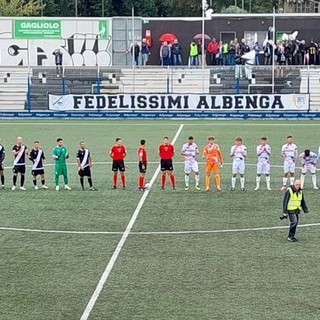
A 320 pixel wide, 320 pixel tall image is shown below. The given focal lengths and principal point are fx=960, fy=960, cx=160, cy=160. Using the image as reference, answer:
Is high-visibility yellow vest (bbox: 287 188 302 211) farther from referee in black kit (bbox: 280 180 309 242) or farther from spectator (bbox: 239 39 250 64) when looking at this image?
spectator (bbox: 239 39 250 64)

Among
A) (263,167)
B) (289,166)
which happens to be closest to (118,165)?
(263,167)

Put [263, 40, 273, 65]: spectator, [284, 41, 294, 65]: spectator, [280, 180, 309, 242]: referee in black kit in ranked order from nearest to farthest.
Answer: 1. [280, 180, 309, 242]: referee in black kit
2. [284, 41, 294, 65]: spectator
3. [263, 40, 273, 65]: spectator

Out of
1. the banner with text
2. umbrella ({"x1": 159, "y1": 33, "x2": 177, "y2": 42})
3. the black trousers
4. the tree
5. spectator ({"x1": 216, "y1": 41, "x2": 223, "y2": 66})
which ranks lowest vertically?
the black trousers

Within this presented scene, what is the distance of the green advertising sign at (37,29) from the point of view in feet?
219

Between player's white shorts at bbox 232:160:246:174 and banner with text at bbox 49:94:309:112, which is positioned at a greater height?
banner with text at bbox 49:94:309:112

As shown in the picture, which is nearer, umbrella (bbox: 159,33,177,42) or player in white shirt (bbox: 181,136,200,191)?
player in white shirt (bbox: 181,136,200,191)

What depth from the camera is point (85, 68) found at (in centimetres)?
6388

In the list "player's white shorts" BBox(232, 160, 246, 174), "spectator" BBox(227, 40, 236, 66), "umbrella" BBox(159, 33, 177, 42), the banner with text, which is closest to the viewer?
"player's white shorts" BBox(232, 160, 246, 174)

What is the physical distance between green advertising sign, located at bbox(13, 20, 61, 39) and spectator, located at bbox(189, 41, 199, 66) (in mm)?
9467

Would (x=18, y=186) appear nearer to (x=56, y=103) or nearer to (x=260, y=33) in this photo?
(x=56, y=103)

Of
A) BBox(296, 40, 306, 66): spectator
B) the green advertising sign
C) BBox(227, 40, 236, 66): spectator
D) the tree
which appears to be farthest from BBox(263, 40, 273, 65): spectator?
the tree

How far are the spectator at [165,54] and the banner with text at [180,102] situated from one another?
8916mm

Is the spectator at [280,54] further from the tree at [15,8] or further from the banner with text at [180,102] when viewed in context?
the tree at [15,8]

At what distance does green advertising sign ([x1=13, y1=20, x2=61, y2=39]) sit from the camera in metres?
66.7
